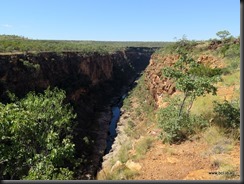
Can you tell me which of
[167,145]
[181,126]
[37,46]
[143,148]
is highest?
[37,46]

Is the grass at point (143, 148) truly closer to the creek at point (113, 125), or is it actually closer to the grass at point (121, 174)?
the grass at point (121, 174)

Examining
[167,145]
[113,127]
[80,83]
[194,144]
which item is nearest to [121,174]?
[167,145]

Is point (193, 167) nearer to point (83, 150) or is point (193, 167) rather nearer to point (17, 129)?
point (17, 129)

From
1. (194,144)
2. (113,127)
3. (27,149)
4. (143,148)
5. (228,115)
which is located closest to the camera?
(194,144)

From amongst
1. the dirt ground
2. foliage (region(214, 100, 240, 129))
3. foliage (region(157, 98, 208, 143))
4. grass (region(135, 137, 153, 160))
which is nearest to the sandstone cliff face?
grass (region(135, 137, 153, 160))

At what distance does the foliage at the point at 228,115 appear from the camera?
37.4ft

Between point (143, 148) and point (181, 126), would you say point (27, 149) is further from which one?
point (181, 126)

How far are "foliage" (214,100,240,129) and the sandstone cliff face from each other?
424 inches

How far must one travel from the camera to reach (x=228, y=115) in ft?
38.2

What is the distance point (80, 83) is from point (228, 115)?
33746 millimetres

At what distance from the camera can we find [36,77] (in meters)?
34.0

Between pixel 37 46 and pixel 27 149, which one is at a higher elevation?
pixel 37 46

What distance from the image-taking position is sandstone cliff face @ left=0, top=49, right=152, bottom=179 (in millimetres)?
28328

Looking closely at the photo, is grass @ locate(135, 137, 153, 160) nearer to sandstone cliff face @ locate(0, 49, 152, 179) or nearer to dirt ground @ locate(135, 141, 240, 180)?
dirt ground @ locate(135, 141, 240, 180)
